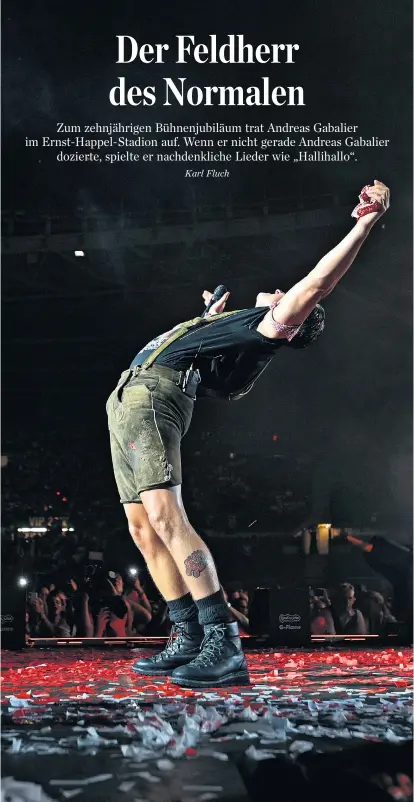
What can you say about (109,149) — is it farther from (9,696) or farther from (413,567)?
(413,567)

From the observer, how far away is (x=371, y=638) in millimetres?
3621

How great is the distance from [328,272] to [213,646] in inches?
39.4

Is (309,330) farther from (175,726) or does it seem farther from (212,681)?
(175,726)

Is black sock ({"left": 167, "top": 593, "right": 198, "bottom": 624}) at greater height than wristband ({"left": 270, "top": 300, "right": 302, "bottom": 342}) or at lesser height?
lesser

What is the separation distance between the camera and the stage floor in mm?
1460

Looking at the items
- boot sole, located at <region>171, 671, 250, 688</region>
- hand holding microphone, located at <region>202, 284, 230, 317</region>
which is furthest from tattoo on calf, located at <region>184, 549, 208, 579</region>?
hand holding microphone, located at <region>202, 284, 230, 317</region>

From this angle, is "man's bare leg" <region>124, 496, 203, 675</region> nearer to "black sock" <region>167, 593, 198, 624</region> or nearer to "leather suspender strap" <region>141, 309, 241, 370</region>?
"black sock" <region>167, 593, 198, 624</region>

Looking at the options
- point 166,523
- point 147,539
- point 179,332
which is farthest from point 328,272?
point 147,539

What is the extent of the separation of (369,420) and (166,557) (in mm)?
3280

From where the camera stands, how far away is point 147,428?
2307mm

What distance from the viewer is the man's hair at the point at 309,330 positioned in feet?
7.86

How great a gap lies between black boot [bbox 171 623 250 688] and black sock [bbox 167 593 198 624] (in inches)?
7.8

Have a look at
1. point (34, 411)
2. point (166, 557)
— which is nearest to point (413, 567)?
point (34, 411)

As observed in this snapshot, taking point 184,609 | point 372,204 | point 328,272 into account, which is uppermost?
point 372,204
